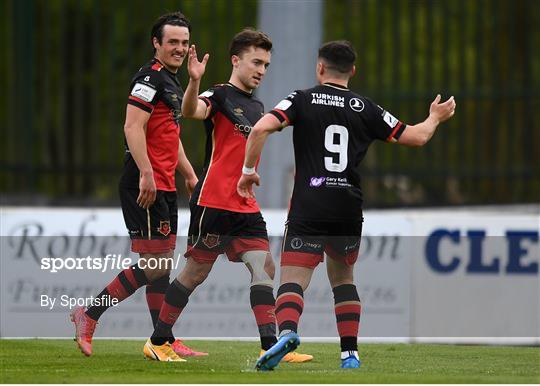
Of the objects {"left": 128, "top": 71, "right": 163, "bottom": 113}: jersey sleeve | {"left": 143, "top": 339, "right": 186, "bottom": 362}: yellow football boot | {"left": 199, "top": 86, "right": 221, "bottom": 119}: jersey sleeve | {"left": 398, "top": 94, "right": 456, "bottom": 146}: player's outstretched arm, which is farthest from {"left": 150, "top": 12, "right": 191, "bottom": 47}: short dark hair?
{"left": 143, "top": 339, "right": 186, "bottom": 362}: yellow football boot

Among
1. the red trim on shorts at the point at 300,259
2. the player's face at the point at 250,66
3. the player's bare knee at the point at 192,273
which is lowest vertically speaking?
the player's bare knee at the point at 192,273

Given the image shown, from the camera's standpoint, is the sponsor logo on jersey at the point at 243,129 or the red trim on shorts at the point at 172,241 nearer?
the sponsor logo on jersey at the point at 243,129

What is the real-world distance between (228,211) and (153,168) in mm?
566

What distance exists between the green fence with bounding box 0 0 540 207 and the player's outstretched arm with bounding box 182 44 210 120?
20.1 ft

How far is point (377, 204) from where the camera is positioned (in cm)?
1401

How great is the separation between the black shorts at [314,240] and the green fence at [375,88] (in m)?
6.17

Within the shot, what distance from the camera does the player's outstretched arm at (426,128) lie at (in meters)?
7.64

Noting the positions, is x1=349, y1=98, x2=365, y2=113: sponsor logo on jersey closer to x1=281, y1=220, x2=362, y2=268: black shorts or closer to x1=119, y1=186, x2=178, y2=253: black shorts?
x1=281, y1=220, x2=362, y2=268: black shorts

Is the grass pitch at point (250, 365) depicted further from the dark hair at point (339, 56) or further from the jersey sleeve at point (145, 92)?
the dark hair at point (339, 56)

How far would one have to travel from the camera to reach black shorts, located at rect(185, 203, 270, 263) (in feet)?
26.3

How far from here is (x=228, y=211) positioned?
802cm

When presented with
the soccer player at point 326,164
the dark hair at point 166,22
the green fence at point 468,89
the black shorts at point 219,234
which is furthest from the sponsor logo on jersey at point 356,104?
the green fence at point 468,89

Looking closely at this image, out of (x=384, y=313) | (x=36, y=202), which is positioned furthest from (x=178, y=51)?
(x=36, y=202)

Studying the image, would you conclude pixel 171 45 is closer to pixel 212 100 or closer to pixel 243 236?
pixel 212 100
